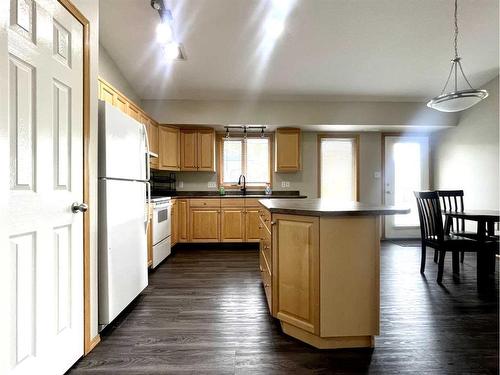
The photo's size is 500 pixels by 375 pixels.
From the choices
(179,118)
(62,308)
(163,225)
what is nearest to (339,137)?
(179,118)

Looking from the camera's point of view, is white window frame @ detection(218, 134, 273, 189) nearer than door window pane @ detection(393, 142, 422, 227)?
Yes

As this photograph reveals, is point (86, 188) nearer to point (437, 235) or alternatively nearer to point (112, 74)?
point (112, 74)

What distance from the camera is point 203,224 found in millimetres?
4441

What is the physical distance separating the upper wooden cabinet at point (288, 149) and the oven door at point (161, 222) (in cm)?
208

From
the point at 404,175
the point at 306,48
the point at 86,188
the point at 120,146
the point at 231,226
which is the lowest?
the point at 231,226

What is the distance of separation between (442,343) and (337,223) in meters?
1.09

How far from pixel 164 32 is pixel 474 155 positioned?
4892mm

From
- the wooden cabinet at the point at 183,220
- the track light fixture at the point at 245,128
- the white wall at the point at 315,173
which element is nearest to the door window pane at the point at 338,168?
the white wall at the point at 315,173

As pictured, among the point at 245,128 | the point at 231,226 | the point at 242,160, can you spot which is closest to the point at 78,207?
the point at 231,226

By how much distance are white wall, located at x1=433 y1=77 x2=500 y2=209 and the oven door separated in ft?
15.8

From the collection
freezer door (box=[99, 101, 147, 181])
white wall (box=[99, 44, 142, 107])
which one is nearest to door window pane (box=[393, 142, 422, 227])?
freezer door (box=[99, 101, 147, 181])

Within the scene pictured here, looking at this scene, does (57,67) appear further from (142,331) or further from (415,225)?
(415,225)

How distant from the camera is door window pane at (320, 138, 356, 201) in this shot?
17.1 ft

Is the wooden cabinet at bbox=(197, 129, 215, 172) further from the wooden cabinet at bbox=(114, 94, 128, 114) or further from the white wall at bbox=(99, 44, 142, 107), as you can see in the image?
the wooden cabinet at bbox=(114, 94, 128, 114)
